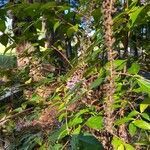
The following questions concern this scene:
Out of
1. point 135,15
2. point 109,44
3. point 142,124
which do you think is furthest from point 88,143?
point 135,15

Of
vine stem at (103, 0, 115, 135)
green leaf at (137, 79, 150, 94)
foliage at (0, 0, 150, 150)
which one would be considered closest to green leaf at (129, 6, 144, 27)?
foliage at (0, 0, 150, 150)

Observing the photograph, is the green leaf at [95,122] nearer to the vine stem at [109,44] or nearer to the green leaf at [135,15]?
the vine stem at [109,44]

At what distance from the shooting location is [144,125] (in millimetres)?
1176

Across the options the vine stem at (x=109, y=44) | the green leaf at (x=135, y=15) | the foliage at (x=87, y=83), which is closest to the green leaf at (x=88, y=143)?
the foliage at (x=87, y=83)

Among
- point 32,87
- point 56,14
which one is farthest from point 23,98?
point 56,14

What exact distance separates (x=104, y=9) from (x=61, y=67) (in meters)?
1.26

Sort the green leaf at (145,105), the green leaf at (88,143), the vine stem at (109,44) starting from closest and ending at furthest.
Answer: the vine stem at (109,44) → the green leaf at (88,143) → the green leaf at (145,105)

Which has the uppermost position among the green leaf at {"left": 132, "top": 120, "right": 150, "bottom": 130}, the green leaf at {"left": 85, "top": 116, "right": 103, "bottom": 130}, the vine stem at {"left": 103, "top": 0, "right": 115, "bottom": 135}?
the vine stem at {"left": 103, "top": 0, "right": 115, "bottom": 135}

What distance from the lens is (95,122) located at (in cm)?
119

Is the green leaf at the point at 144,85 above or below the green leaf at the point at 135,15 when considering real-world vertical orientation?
below

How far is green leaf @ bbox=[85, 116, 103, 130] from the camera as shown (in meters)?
1.17

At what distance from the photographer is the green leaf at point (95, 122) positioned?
1.17 metres

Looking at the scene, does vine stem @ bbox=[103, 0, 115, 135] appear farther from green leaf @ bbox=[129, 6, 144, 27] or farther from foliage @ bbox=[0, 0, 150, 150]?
green leaf @ bbox=[129, 6, 144, 27]

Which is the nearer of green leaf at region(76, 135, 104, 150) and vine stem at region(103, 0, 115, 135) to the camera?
vine stem at region(103, 0, 115, 135)
